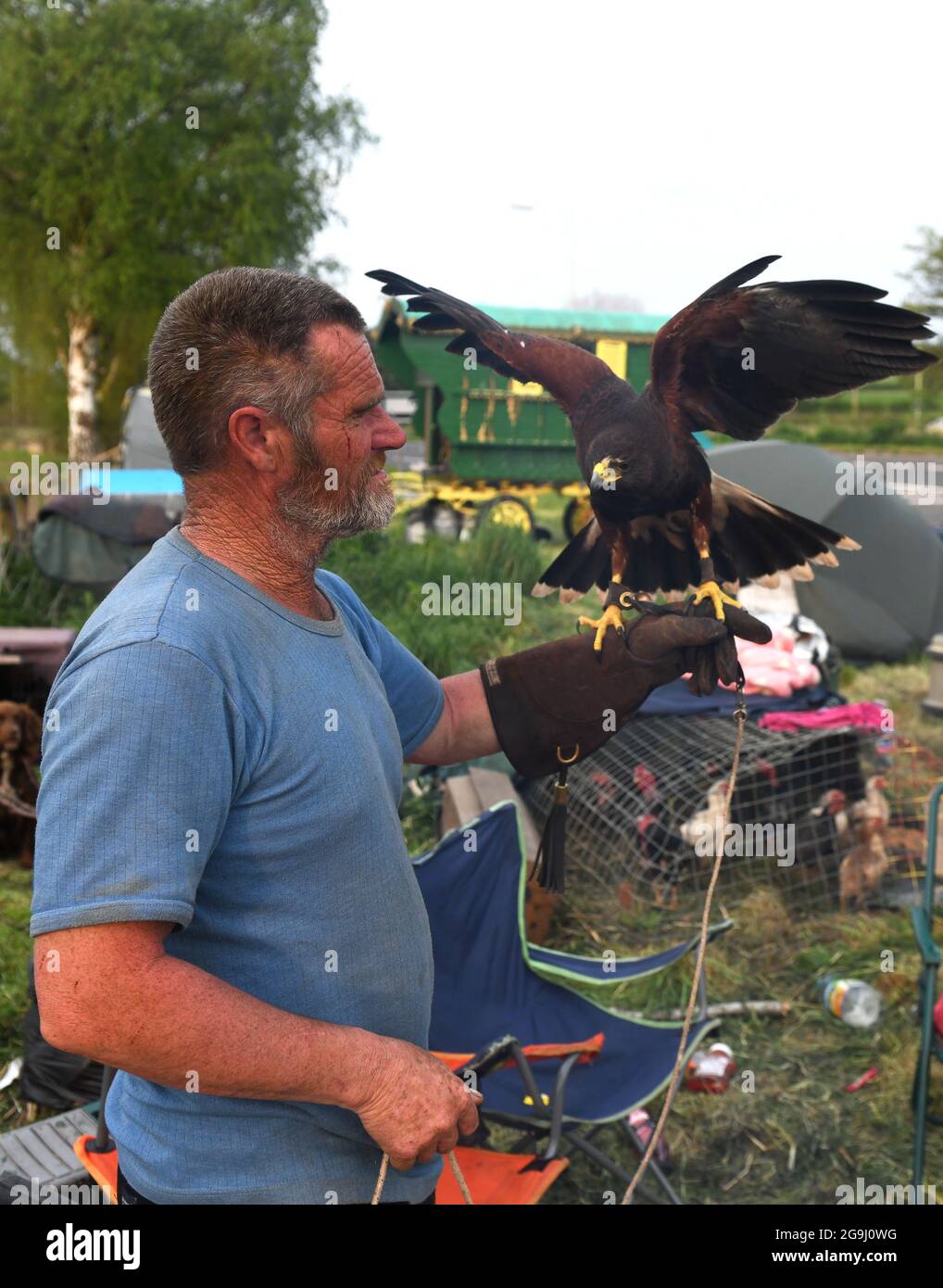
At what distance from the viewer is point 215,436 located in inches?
50.6

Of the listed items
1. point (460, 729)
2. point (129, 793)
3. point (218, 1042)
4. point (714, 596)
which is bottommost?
point (218, 1042)

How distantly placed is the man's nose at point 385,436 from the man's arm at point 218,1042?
69cm

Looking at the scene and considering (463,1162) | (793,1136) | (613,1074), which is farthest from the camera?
(793,1136)

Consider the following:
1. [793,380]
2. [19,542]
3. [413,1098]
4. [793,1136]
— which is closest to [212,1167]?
[413,1098]

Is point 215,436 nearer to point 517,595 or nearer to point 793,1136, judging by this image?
point 793,1136

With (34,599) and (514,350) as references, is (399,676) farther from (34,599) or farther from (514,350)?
(34,599)

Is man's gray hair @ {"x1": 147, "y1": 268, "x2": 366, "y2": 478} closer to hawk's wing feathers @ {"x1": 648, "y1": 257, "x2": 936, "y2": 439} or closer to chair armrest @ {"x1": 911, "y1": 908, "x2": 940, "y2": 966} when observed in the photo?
hawk's wing feathers @ {"x1": 648, "y1": 257, "x2": 936, "y2": 439}

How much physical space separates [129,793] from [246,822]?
164mm

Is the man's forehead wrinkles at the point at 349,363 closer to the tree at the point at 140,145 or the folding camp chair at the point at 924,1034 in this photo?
the folding camp chair at the point at 924,1034

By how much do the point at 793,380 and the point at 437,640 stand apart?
3426 millimetres

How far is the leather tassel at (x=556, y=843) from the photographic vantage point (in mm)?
1811

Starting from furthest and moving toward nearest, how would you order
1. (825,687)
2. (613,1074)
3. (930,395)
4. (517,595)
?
(930,395) → (517,595) → (825,687) → (613,1074)

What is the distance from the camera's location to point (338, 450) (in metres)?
1.35

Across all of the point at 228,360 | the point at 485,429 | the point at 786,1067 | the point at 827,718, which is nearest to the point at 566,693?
the point at 228,360
